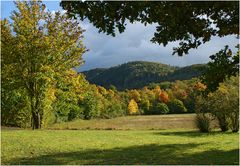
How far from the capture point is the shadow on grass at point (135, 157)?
1462 cm

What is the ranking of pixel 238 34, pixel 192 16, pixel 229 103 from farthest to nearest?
1. pixel 229 103
2. pixel 238 34
3. pixel 192 16

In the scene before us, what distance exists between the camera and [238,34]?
12.4 meters

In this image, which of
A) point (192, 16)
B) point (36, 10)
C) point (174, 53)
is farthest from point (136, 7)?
point (36, 10)

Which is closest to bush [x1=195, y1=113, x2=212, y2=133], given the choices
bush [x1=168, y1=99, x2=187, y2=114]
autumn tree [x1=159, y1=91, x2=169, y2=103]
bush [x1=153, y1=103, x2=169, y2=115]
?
bush [x1=168, y1=99, x2=187, y2=114]

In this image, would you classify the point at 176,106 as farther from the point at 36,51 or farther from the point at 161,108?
the point at 36,51

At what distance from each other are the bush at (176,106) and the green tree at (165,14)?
113 m

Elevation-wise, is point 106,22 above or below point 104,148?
above

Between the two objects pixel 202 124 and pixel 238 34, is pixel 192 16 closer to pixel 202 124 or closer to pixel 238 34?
pixel 238 34

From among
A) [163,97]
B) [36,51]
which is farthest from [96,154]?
[163,97]

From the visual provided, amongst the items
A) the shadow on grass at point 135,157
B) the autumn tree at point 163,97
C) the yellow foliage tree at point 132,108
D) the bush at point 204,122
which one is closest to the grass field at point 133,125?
the bush at point 204,122

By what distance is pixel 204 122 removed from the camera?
35.5 metres

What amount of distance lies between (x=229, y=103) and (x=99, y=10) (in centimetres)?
2523

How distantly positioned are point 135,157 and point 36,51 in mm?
19068

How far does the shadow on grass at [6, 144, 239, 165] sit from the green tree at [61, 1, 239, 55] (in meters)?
5.03
